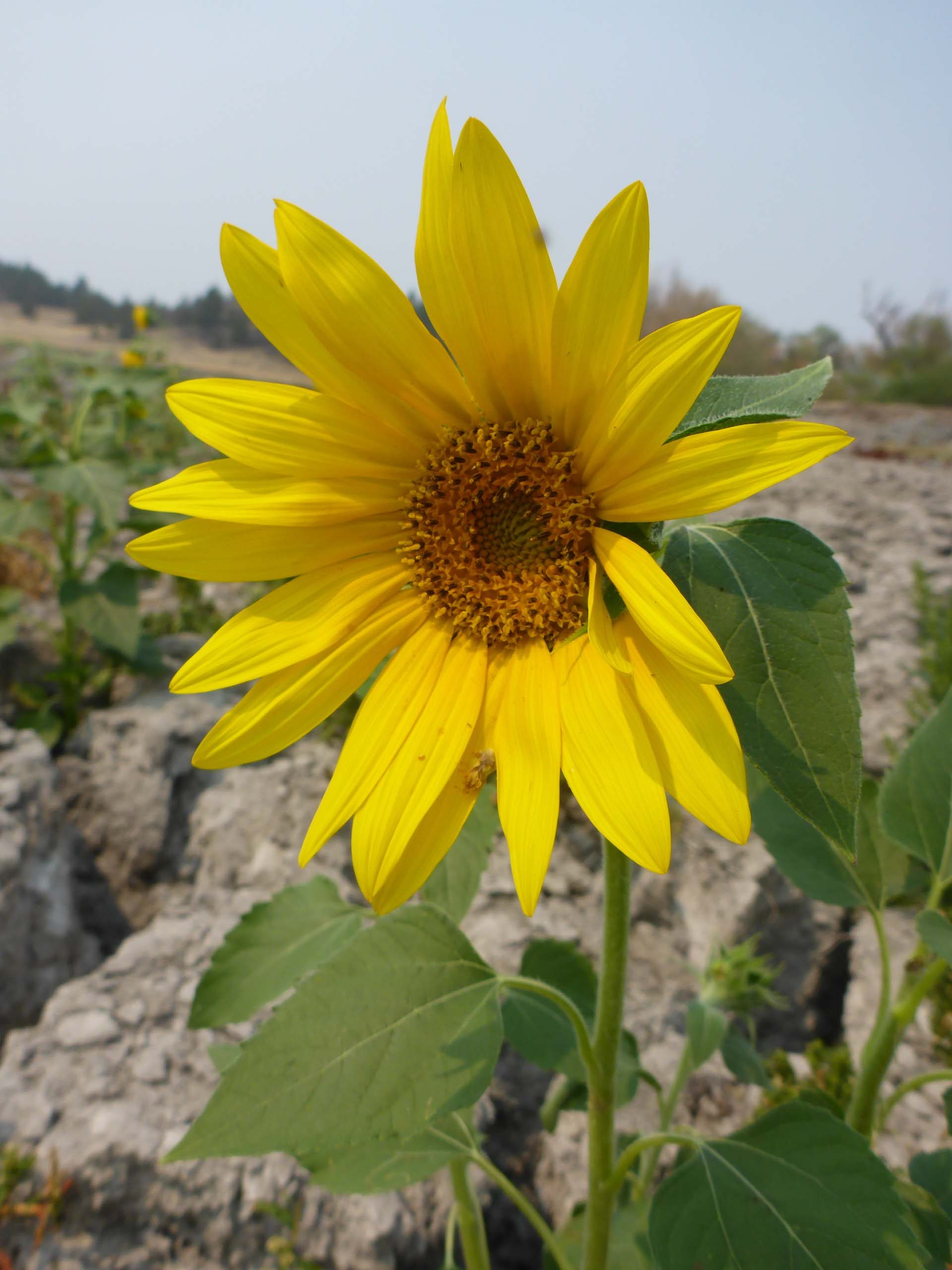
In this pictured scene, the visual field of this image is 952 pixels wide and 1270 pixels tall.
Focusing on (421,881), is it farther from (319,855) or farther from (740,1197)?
(319,855)

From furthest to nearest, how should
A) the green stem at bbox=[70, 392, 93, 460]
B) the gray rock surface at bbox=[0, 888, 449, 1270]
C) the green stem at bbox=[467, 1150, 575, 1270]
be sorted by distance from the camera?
1. the green stem at bbox=[70, 392, 93, 460]
2. the gray rock surface at bbox=[0, 888, 449, 1270]
3. the green stem at bbox=[467, 1150, 575, 1270]

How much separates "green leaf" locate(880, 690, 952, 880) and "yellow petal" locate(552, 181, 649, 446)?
69 cm

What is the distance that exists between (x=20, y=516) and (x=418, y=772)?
10.8 ft

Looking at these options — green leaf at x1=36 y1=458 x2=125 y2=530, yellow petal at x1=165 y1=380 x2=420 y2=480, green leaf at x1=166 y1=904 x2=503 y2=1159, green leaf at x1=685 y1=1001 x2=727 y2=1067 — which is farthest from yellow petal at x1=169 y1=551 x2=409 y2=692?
green leaf at x1=36 y1=458 x2=125 y2=530

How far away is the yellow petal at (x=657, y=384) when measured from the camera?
734 mm

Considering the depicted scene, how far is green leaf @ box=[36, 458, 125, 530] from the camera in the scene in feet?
10.6

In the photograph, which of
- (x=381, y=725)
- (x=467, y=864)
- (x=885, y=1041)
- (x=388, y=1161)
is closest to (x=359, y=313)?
(x=381, y=725)

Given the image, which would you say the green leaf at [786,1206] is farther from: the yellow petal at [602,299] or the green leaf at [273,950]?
the yellow petal at [602,299]

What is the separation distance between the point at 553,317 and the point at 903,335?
27.9 metres

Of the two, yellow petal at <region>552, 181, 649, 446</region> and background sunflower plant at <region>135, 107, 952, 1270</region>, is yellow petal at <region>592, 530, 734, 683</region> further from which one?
yellow petal at <region>552, 181, 649, 446</region>

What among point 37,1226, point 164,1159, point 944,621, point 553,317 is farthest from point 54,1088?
point 944,621

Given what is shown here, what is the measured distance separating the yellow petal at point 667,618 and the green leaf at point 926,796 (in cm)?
61

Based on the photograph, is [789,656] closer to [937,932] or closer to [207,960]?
[937,932]

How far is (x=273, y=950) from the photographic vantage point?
51.7 inches
